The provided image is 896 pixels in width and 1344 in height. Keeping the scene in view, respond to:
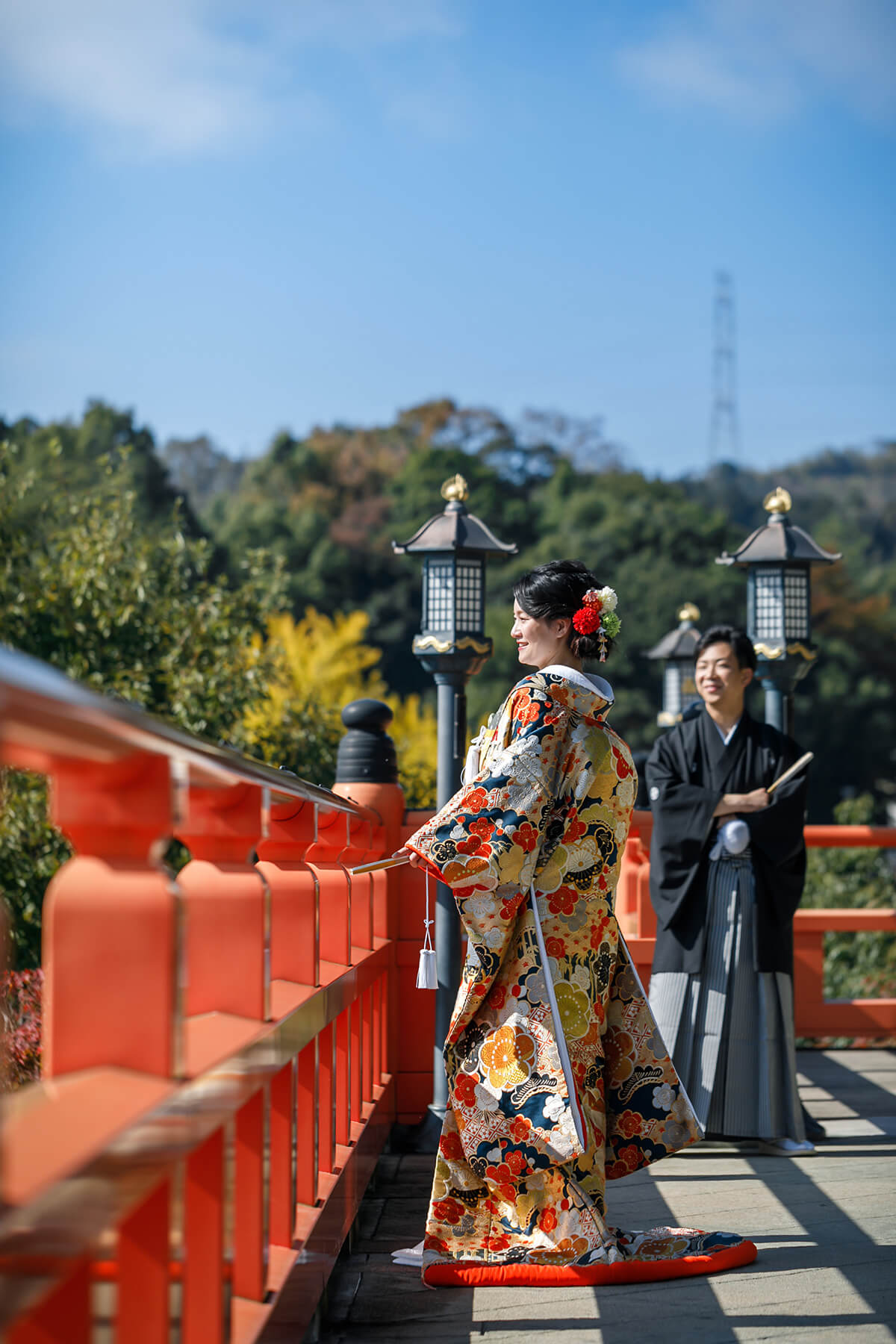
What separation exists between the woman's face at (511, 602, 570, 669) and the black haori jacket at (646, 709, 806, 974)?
1225 millimetres

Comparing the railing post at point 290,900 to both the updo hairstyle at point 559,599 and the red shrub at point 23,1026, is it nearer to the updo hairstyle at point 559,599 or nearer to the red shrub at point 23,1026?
the updo hairstyle at point 559,599

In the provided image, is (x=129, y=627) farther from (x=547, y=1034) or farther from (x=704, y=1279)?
(x=704, y=1279)

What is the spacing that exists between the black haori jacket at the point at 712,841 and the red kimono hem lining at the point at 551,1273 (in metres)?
1.41

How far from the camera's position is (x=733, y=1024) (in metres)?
3.77

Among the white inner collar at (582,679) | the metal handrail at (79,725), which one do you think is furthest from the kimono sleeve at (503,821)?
the metal handrail at (79,725)

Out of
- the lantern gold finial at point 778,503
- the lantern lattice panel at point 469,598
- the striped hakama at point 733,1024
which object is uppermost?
the lantern gold finial at point 778,503

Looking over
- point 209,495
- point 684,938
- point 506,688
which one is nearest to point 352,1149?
point 684,938

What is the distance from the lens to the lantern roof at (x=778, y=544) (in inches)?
186

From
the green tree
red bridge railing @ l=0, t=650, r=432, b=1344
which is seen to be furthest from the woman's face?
the green tree

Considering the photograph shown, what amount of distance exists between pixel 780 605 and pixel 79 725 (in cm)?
409

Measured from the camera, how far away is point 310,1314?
1.91 metres

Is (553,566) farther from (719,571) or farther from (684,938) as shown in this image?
(719,571)

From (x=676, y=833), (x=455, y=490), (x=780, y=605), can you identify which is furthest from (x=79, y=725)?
(x=780, y=605)

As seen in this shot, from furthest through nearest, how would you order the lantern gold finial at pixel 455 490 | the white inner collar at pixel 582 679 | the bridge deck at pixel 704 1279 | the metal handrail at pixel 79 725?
the lantern gold finial at pixel 455 490, the white inner collar at pixel 582 679, the bridge deck at pixel 704 1279, the metal handrail at pixel 79 725
